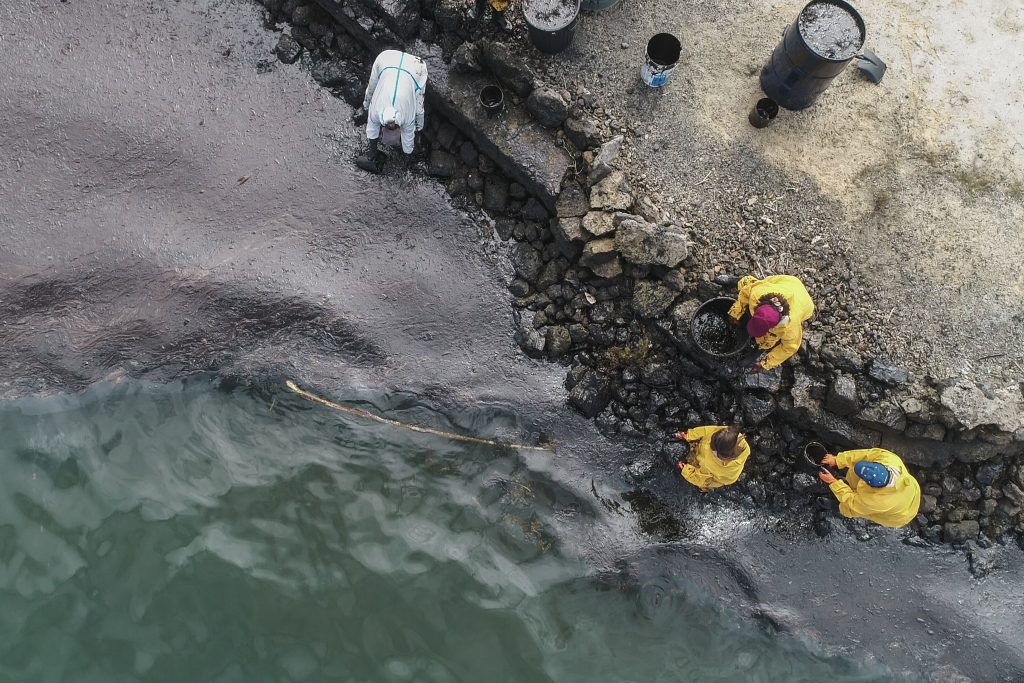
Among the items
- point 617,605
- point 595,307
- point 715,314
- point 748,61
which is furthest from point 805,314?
point 617,605

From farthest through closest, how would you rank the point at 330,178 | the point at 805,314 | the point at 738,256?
the point at 330,178 < the point at 738,256 < the point at 805,314

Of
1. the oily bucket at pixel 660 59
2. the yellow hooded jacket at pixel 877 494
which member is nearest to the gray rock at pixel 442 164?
the oily bucket at pixel 660 59

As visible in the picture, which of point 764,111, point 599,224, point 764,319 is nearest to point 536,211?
point 599,224

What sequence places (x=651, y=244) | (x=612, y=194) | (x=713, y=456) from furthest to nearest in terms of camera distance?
(x=612, y=194), (x=651, y=244), (x=713, y=456)

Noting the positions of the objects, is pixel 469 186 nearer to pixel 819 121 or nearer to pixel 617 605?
pixel 819 121

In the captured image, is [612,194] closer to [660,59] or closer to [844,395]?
[660,59]

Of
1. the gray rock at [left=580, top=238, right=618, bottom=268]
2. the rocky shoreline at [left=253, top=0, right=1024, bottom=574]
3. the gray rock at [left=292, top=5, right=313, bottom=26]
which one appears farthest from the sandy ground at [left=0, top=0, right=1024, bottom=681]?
the gray rock at [left=580, top=238, right=618, bottom=268]

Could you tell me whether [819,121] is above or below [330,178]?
above

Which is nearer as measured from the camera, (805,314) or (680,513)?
(805,314)
